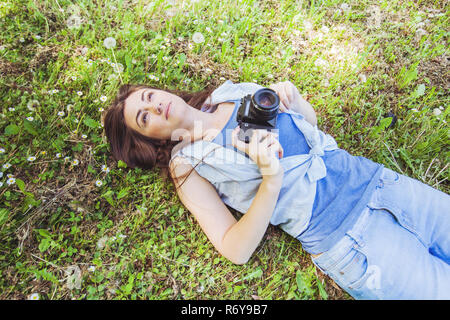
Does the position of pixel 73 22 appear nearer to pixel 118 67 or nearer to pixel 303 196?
pixel 118 67

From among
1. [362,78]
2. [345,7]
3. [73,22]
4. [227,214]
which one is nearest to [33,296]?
[227,214]

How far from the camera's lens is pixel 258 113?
Answer: 1578 millimetres

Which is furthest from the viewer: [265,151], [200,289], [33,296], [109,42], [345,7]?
[345,7]

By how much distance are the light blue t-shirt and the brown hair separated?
38 cm

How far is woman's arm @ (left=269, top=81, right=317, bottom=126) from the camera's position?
6.47ft

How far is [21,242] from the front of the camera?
1882mm

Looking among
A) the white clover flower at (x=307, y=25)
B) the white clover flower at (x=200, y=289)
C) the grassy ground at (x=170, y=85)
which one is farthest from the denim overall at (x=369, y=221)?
the white clover flower at (x=307, y=25)

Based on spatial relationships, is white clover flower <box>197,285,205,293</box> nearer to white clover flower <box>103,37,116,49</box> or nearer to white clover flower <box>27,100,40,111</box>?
white clover flower <box>27,100,40,111</box>

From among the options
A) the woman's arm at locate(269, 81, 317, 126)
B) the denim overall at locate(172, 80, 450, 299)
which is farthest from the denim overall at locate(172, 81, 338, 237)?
the woman's arm at locate(269, 81, 317, 126)

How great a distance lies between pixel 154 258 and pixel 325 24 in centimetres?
254

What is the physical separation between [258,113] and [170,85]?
1.16 m

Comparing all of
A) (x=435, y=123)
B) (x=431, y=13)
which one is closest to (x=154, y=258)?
(x=435, y=123)

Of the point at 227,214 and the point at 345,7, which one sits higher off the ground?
the point at 345,7

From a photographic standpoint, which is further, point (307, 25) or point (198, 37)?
point (307, 25)
